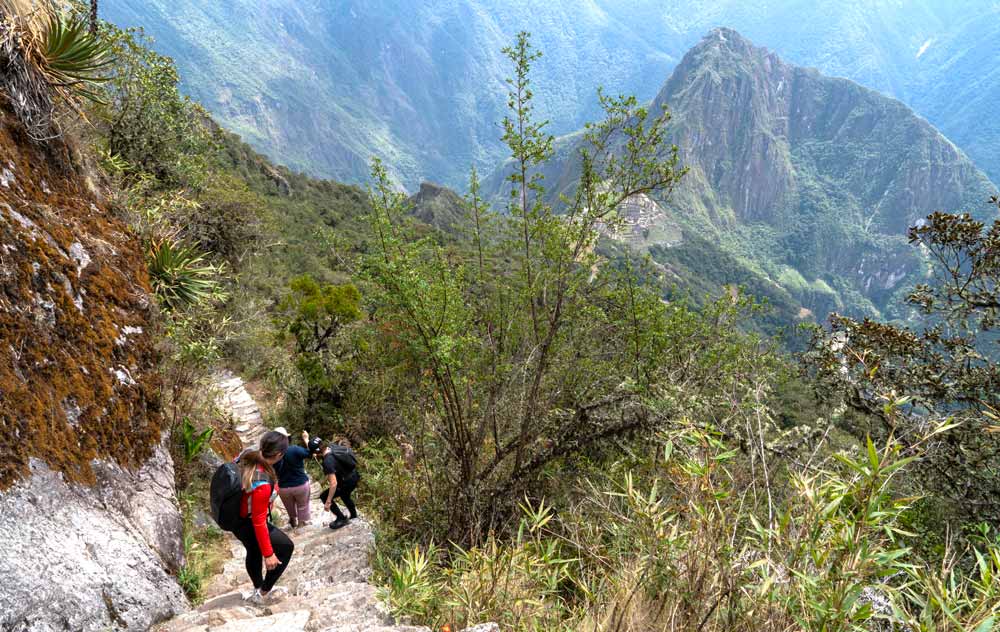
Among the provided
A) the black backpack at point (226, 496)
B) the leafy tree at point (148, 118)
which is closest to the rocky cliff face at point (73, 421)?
the black backpack at point (226, 496)

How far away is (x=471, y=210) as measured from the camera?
629cm

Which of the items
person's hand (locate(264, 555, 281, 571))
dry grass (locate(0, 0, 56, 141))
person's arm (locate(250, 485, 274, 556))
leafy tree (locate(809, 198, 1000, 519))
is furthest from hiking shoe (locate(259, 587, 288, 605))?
leafy tree (locate(809, 198, 1000, 519))

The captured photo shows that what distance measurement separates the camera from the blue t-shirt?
635 centimetres

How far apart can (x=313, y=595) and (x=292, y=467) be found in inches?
97.6

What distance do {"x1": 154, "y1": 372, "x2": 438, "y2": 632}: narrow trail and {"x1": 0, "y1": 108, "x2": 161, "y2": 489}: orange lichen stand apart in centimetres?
137

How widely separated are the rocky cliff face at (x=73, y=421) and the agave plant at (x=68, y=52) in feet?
2.98

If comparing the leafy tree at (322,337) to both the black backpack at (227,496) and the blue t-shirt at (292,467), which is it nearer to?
the blue t-shirt at (292,467)

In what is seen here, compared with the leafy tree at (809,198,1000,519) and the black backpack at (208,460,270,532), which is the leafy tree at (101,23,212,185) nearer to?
the black backpack at (208,460,270,532)

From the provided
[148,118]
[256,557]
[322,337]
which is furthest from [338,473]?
[148,118]

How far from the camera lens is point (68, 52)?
5633 mm

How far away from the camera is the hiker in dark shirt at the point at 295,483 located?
639 centimetres

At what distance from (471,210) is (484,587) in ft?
13.6

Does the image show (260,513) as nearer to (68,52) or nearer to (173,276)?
(173,276)

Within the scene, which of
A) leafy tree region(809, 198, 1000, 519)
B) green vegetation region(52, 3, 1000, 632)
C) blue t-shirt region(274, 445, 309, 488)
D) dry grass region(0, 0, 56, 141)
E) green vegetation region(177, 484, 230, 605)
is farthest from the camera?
blue t-shirt region(274, 445, 309, 488)
